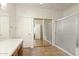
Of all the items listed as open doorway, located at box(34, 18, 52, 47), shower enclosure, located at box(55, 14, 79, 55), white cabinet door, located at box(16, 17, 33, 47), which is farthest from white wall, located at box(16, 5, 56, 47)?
shower enclosure, located at box(55, 14, 79, 55)

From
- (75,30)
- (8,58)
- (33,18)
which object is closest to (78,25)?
(75,30)

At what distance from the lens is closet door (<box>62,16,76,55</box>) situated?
3.36 metres

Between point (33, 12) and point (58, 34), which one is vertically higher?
point (33, 12)

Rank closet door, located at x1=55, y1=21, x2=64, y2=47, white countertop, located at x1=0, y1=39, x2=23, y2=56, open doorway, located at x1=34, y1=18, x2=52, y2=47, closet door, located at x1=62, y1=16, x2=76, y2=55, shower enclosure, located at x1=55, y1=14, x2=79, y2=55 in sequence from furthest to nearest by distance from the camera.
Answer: open doorway, located at x1=34, y1=18, x2=52, y2=47 < closet door, located at x1=55, y1=21, x2=64, y2=47 < closet door, located at x1=62, y1=16, x2=76, y2=55 < shower enclosure, located at x1=55, y1=14, x2=79, y2=55 < white countertop, located at x1=0, y1=39, x2=23, y2=56

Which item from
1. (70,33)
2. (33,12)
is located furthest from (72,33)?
(33,12)

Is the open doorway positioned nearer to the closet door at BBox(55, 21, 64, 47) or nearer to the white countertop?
the closet door at BBox(55, 21, 64, 47)

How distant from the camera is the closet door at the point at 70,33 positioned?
336cm

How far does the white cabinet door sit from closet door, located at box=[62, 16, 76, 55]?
1.59m

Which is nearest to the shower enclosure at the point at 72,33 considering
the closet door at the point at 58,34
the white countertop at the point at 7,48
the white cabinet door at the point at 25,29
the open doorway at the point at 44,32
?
the closet door at the point at 58,34

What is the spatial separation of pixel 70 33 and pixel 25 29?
2016 mm

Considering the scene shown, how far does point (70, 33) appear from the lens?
3594mm

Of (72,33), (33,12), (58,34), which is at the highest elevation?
(33,12)

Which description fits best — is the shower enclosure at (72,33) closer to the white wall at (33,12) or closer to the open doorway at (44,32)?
the white wall at (33,12)

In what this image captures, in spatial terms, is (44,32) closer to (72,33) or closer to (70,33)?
(70,33)
